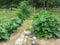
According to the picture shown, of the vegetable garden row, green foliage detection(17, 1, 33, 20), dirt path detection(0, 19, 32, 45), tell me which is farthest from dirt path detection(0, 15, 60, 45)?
green foliage detection(17, 1, 33, 20)

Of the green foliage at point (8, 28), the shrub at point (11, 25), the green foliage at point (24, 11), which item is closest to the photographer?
the green foliage at point (8, 28)

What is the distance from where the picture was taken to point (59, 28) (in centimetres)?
647

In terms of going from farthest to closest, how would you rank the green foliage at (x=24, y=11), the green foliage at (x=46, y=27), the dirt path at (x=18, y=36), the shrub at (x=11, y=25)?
the green foliage at (x=24, y=11), the shrub at (x=11, y=25), the green foliage at (x=46, y=27), the dirt path at (x=18, y=36)

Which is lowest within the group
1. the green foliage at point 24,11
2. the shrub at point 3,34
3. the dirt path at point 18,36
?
the dirt path at point 18,36

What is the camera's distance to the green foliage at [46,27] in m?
6.32

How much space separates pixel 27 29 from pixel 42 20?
750mm

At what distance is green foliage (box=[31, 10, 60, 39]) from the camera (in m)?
6.32

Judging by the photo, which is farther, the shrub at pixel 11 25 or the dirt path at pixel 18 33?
the shrub at pixel 11 25

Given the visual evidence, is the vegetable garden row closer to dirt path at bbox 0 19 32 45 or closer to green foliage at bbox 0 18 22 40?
green foliage at bbox 0 18 22 40

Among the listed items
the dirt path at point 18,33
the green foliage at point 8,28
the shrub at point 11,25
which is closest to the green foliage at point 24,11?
the dirt path at point 18,33

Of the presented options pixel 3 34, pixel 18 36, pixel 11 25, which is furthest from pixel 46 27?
pixel 3 34

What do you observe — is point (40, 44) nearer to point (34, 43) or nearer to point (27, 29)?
point (34, 43)

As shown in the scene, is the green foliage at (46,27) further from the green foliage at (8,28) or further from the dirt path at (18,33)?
the green foliage at (8,28)

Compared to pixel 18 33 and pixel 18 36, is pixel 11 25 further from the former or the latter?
pixel 18 36
